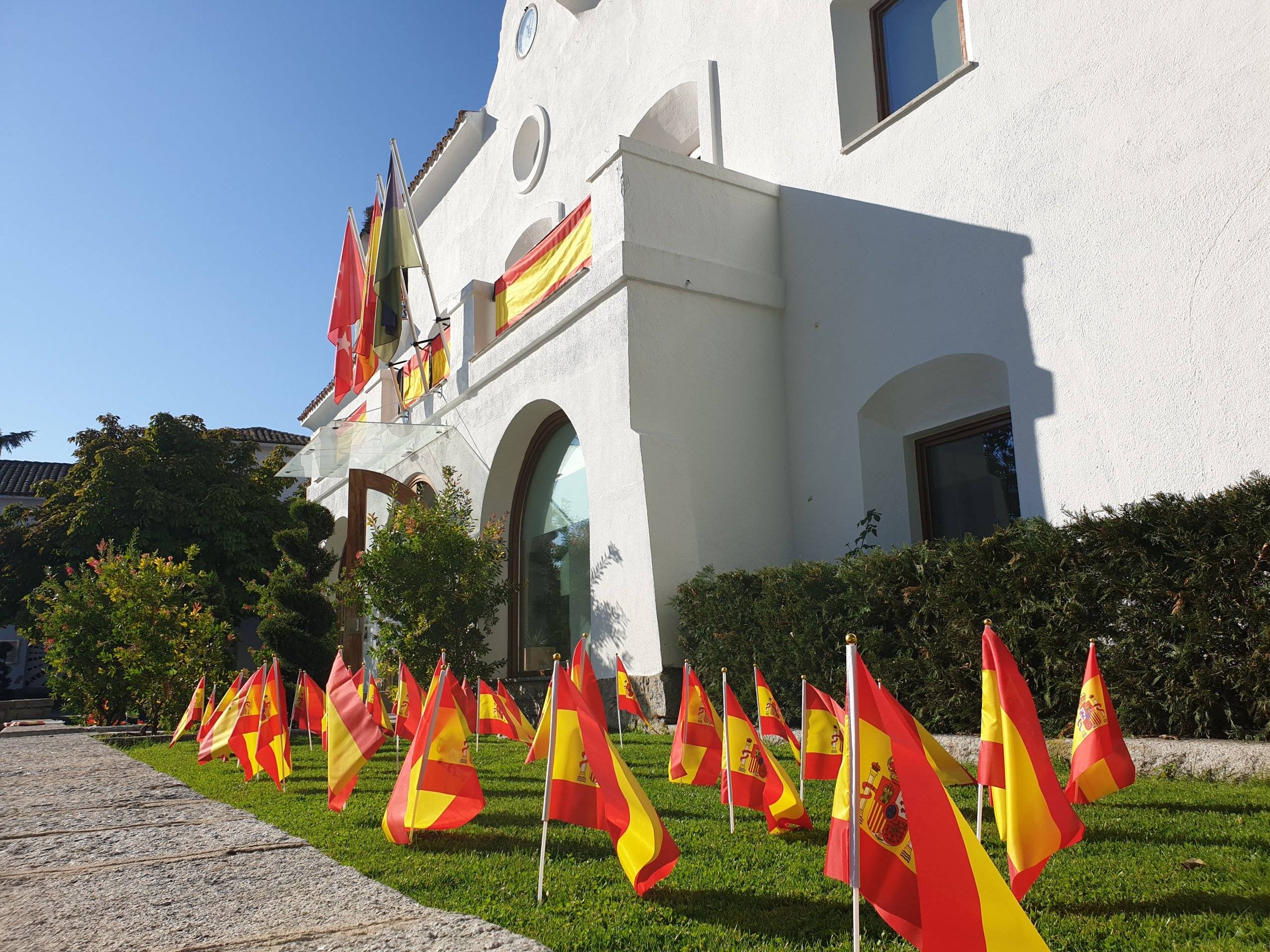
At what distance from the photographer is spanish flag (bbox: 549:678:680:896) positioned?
11.0 ft

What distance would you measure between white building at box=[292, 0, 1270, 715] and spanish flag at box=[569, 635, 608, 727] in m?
2.78

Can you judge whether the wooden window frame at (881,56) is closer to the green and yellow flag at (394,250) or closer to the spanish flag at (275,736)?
the green and yellow flag at (394,250)

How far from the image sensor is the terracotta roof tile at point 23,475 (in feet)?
124

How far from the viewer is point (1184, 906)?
311 cm

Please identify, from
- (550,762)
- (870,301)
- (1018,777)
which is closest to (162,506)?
(870,301)

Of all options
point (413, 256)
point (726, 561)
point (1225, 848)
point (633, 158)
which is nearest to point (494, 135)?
point (413, 256)

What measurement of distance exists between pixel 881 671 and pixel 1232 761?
2391mm

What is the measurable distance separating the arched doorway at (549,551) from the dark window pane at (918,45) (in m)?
5.52

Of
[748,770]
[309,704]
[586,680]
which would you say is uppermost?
[586,680]

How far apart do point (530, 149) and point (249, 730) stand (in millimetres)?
13118

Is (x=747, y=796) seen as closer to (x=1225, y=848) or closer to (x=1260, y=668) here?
(x=1225, y=848)

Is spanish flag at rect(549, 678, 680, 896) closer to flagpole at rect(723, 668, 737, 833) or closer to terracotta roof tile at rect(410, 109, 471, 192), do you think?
flagpole at rect(723, 668, 737, 833)

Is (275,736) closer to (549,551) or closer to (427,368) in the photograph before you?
(549,551)

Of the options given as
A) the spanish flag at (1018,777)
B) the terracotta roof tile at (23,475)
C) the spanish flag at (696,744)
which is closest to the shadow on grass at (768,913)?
the spanish flag at (1018,777)
